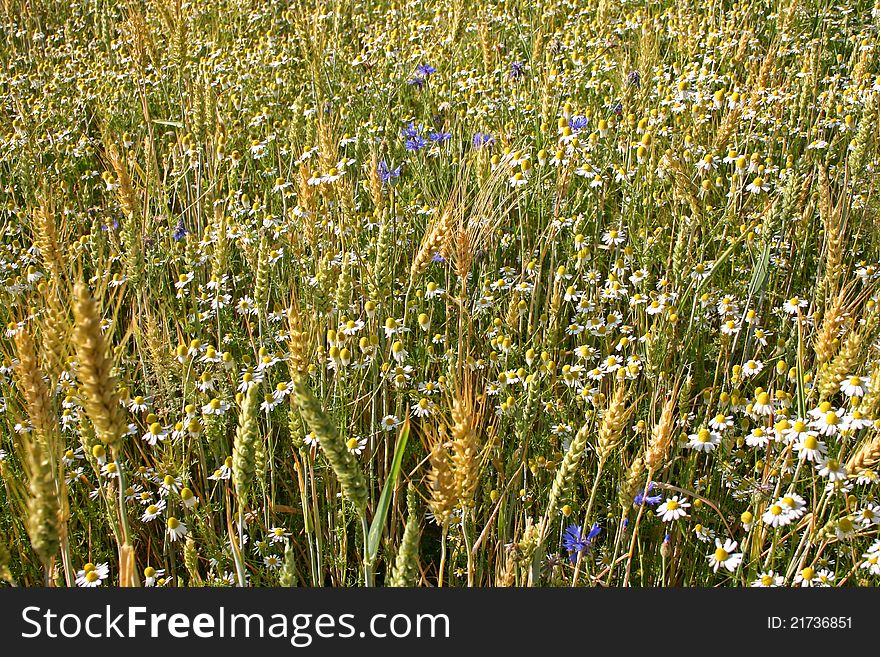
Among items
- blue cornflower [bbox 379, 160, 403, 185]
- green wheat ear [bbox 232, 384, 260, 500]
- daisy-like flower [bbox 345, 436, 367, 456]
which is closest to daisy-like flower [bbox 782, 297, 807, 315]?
daisy-like flower [bbox 345, 436, 367, 456]

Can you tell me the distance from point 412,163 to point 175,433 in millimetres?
1743

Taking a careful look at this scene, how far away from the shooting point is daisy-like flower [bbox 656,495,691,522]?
6.41 ft

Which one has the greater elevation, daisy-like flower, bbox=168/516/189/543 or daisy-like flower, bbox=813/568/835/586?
daisy-like flower, bbox=813/568/835/586

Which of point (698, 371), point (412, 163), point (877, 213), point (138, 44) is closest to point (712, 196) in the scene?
point (877, 213)

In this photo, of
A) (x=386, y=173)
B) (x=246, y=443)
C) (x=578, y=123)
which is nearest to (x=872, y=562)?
(x=246, y=443)

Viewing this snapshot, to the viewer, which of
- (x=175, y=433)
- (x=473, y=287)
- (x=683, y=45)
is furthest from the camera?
(x=683, y=45)

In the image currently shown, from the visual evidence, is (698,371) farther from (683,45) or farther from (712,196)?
(683,45)

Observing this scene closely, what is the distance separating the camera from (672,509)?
1.99 metres

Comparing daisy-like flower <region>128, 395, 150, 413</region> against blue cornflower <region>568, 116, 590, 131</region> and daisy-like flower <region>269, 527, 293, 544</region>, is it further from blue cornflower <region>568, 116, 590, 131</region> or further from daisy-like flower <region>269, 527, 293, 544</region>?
blue cornflower <region>568, 116, 590, 131</region>

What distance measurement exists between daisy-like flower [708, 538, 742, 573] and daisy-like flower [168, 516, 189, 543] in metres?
1.33

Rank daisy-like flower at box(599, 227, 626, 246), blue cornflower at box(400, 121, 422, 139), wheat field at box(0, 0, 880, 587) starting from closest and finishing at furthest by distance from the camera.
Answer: wheat field at box(0, 0, 880, 587) < daisy-like flower at box(599, 227, 626, 246) < blue cornflower at box(400, 121, 422, 139)

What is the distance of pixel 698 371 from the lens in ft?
8.28

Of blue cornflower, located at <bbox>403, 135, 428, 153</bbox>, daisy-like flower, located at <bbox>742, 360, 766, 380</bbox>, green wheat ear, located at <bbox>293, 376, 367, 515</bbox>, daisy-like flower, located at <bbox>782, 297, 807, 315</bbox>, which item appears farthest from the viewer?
blue cornflower, located at <bbox>403, 135, 428, 153</bbox>

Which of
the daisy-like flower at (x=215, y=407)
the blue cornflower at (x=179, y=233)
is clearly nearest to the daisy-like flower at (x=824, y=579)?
the daisy-like flower at (x=215, y=407)
